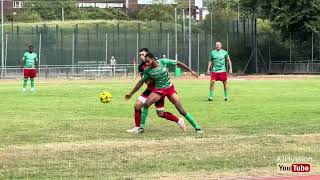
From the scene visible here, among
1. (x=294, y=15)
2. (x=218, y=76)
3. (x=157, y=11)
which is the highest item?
(x=157, y=11)

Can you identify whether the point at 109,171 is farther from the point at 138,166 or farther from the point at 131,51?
the point at 131,51

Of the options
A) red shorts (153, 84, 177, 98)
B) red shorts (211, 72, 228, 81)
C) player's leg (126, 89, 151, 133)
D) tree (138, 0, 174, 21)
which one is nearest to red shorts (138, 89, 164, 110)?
player's leg (126, 89, 151, 133)

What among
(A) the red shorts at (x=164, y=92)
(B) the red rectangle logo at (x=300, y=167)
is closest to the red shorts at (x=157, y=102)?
(A) the red shorts at (x=164, y=92)

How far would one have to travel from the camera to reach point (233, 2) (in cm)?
9419

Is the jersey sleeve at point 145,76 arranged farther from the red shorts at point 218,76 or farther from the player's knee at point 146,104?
the red shorts at point 218,76

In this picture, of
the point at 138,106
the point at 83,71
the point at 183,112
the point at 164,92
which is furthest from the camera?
the point at 83,71

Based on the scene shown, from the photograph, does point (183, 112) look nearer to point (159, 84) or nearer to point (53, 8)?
point (159, 84)

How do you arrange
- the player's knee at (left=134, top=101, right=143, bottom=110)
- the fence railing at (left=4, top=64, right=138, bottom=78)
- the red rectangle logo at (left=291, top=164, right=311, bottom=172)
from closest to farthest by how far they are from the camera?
the red rectangle logo at (left=291, top=164, right=311, bottom=172) < the player's knee at (left=134, top=101, right=143, bottom=110) < the fence railing at (left=4, top=64, right=138, bottom=78)

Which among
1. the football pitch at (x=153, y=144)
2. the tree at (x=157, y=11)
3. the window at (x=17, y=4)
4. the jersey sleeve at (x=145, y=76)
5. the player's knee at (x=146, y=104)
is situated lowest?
the football pitch at (x=153, y=144)

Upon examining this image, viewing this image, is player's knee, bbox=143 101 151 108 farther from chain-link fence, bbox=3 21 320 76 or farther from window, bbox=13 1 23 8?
window, bbox=13 1 23 8

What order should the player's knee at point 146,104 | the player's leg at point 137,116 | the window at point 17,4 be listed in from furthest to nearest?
1. the window at point 17,4
2. the player's leg at point 137,116
3. the player's knee at point 146,104

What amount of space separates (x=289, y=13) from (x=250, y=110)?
4263 cm

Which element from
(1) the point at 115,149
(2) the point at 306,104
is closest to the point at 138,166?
(1) the point at 115,149

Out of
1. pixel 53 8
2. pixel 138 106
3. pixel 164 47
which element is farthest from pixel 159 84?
pixel 53 8
